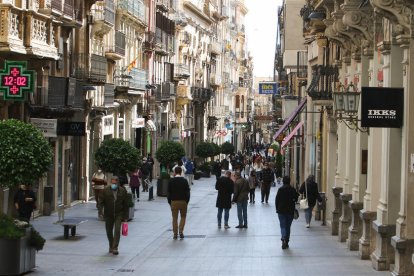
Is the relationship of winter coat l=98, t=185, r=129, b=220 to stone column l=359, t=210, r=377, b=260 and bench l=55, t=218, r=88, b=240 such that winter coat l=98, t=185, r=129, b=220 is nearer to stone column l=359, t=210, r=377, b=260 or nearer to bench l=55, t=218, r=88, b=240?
bench l=55, t=218, r=88, b=240

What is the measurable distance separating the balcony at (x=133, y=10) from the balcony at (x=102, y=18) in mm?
5653

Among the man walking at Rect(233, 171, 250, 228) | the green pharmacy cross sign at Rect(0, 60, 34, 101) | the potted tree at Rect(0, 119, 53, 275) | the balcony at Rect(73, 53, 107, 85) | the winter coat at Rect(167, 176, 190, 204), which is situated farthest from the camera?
the balcony at Rect(73, 53, 107, 85)

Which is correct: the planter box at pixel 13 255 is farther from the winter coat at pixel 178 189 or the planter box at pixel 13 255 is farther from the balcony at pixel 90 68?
the balcony at pixel 90 68

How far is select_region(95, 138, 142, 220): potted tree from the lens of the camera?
33625 millimetres

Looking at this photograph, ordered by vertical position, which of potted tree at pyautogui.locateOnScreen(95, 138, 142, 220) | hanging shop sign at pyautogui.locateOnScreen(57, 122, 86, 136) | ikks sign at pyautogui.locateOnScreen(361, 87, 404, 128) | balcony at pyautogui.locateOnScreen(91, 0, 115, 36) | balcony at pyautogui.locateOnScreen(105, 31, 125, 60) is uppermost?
balcony at pyautogui.locateOnScreen(91, 0, 115, 36)

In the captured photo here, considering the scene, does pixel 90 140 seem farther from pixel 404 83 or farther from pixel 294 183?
pixel 404 83

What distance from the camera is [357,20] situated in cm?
2175

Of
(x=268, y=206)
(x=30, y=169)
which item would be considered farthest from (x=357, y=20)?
(x=268, y=206)

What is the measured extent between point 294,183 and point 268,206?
10282 millimetres

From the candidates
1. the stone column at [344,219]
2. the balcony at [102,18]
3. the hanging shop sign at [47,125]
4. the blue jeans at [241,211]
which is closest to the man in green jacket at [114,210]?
the stone column at [344,219]

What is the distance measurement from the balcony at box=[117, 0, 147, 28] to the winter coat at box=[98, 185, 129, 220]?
28985 millimetres

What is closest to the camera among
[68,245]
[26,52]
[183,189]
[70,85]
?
[68,245]

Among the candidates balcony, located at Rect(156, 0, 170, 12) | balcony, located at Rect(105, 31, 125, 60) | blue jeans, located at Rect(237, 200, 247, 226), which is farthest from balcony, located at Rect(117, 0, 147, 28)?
blue jeans, located at Rect(237, 200, 247, 226)

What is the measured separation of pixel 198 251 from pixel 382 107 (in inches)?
266
